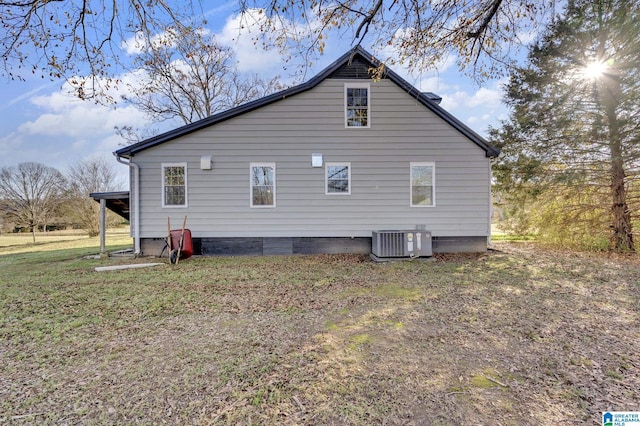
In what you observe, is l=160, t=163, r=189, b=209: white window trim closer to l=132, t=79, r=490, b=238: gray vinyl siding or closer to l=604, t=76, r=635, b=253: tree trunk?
l=132, t=79, r=490, b=238: gray vinyl siding

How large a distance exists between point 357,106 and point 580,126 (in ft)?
22.6

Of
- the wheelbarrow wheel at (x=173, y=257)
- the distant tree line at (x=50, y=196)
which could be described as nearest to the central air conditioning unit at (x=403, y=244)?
the wheelbarrow wheel at (x=173, y=257)

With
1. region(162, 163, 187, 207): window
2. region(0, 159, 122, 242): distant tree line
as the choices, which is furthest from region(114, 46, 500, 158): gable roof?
region(0, 159, 122, 242): distant tree line

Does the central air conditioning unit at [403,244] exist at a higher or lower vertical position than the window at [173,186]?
lower

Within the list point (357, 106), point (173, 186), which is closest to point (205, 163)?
point (173, 186)

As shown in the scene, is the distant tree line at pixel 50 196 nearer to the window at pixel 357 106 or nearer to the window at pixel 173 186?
the window at pixel 173 186

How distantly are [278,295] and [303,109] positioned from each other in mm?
5965

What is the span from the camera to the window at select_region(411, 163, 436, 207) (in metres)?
8.72

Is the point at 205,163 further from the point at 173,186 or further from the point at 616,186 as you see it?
the point at 616,186

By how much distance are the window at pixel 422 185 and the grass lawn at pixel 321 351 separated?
11.5ft

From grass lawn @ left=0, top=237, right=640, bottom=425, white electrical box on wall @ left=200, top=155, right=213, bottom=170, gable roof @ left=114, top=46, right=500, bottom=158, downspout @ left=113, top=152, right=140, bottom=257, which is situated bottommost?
grass lawn @ left=0, top=237, right=640, bottom=425

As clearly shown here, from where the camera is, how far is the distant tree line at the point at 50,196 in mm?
21062

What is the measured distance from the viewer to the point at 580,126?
28.5ft

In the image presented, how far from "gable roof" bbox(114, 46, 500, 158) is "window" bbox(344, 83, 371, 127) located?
44 cm
